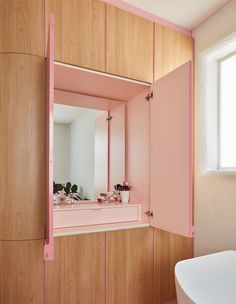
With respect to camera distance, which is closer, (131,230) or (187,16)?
(131,230)

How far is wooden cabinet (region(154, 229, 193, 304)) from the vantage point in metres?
2.00

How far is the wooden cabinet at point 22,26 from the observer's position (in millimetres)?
1528

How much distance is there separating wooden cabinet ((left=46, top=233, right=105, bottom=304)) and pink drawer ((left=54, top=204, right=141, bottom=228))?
15 cm

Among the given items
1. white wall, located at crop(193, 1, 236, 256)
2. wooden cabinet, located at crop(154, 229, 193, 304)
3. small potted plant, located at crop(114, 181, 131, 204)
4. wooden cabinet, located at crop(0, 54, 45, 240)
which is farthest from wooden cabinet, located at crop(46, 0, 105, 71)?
wooden cabinet, located at crop(154, 229, 193, 304)

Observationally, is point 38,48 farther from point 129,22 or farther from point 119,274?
point 119,274

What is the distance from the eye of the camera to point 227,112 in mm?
2105

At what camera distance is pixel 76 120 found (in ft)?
6.97

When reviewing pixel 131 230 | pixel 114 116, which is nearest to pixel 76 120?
pixel 114 116

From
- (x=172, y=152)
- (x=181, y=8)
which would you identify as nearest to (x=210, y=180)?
(x=172, y=152)

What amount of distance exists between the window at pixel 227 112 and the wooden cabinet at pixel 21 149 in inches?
59.7

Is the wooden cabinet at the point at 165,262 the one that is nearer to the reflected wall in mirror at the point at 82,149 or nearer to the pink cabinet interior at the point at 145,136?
the pink cabinet interior at the point at 145,136

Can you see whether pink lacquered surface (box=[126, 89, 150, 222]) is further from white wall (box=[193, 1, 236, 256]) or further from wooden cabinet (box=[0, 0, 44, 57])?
wooden cabinet (box=[0, 0, 44, 57])

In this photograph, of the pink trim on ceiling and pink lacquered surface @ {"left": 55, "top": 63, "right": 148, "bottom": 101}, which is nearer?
pink lacquered surface @ {"left": 55, "top": 63, "right": 148, "bottom": 101}

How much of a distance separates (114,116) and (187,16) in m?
1.08
